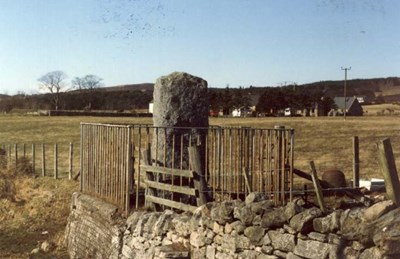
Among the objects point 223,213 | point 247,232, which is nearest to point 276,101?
point 223,213

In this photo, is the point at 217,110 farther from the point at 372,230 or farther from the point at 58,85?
the point at 372,230

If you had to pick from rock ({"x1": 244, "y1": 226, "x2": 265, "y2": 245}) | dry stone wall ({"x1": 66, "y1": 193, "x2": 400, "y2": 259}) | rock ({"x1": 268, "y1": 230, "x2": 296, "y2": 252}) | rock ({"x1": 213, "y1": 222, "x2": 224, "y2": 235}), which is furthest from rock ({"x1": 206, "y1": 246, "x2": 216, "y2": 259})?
rock ({"x1": 268, "y1": 230, "x2": 296, "y2": 252})

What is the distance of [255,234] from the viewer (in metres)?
8.30

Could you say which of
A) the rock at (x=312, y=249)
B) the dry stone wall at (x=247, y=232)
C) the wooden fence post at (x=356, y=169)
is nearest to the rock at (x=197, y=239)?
the dry stone wall at (x=247, y=232)

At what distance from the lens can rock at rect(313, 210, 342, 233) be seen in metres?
6.85

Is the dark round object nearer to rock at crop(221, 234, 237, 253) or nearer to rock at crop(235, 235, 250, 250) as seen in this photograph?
rock at crop(221, 234, 237, 253)

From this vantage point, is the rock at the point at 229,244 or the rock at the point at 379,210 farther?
the rock at the point at 229,244

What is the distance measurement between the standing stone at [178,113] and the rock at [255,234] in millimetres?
4847

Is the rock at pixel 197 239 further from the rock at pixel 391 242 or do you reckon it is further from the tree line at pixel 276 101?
the tree line at pixel 276 101

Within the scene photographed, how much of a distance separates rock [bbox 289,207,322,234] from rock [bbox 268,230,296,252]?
0.65 ft

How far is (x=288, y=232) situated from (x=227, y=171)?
615 cm

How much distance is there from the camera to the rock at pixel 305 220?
286 inches

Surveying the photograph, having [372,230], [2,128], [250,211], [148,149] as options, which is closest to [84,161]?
[148,149]

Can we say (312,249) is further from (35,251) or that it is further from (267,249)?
(35,251)
